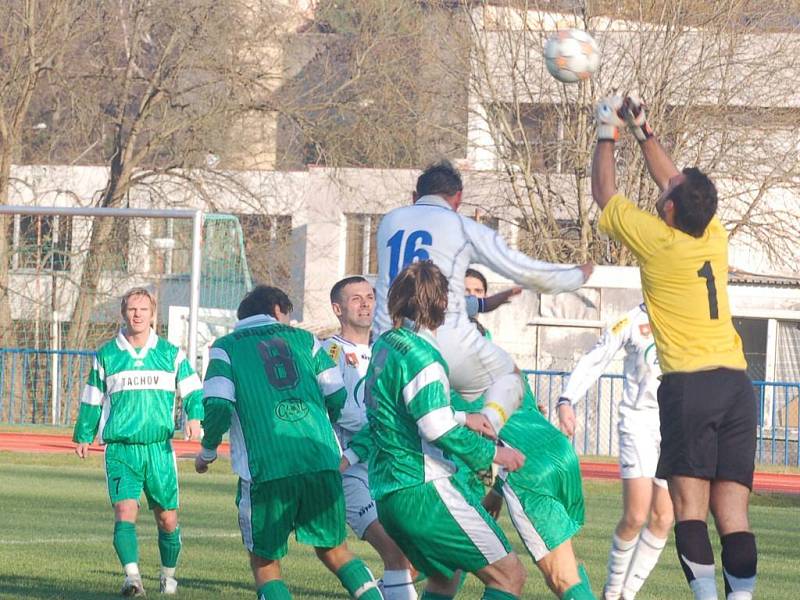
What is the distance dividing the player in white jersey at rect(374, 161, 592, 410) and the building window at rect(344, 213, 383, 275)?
30.5 meters

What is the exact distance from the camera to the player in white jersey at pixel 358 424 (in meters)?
7.43

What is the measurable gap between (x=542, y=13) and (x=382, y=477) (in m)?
25.1

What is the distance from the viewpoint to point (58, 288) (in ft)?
78.8

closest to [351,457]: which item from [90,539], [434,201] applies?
[434,201]

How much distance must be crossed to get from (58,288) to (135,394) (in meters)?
14.8

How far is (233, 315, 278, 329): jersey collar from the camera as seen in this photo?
7.44 meters


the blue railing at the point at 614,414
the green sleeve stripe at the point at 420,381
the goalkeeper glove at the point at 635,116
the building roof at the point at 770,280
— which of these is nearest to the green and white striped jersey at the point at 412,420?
the green sleeve stripe at the point at 420,381

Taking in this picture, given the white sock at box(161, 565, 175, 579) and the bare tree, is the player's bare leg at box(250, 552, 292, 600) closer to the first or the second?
the white sock at box(161, 565, 175, 579)

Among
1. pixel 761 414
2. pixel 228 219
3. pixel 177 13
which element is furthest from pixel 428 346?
pixel 177 13

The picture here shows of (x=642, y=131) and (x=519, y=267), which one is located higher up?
(x=642, y=131)

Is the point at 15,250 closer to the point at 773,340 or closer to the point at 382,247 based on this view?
the point at 773,340

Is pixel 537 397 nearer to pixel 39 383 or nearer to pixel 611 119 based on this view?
pixel 39 383

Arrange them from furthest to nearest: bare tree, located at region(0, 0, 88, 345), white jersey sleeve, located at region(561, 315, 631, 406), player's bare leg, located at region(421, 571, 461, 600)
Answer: bare tree, located at region(0, 0, 88, 345) < white jersey sleeve, located at region(561, 315, 631, 406) < player's bare leg, located at region(421, 571, 461, 600)

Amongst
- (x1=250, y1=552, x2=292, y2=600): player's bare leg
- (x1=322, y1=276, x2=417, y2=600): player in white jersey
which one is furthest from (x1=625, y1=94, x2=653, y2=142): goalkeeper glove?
(x1=250, y1=552, x2=292, y2=600): player's bare leg
